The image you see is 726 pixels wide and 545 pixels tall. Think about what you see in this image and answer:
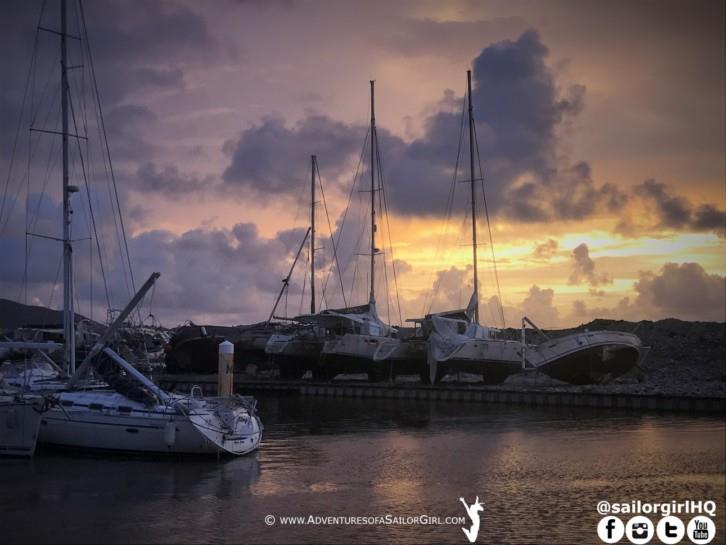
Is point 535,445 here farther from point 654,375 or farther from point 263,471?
point 654,375

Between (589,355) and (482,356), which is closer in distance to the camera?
(589,355)

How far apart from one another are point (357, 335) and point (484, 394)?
1187cm

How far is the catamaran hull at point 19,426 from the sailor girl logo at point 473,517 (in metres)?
15.9

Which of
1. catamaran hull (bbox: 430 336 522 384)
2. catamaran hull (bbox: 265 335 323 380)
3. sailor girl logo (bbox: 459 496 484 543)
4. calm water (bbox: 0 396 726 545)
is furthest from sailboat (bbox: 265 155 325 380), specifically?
sailor girl logo (bbox: 459 496 484 543)

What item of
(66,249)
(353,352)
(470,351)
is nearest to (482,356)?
(470,351)

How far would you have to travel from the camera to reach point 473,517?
19.8 m

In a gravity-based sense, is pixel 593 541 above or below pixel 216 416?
below

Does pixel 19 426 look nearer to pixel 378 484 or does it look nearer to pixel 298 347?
pixel 378 484

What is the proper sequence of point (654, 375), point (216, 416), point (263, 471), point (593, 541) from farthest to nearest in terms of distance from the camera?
point (654, 375) → point (216, 416) → point (263, 471) → point (593, 541)

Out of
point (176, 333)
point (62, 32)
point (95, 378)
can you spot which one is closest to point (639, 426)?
point (95, 378)

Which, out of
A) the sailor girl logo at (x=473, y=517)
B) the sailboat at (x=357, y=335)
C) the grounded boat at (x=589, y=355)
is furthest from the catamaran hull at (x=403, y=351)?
the sailor girl logo at (x=473, y=517)

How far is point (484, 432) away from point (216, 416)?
13523 mm

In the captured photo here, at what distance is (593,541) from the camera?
1762 centimetres

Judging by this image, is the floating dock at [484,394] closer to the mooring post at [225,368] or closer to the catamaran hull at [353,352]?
the catamaran hull at [353,352]
